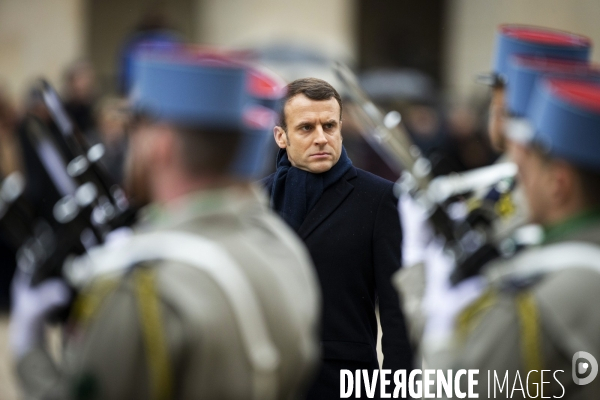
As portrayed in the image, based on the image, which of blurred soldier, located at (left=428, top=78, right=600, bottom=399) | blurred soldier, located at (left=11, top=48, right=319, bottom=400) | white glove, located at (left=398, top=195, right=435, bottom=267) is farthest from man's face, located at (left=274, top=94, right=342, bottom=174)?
blurred soldier, located at (left=428, top=78, right=600, bottom=399)

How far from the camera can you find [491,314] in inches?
106

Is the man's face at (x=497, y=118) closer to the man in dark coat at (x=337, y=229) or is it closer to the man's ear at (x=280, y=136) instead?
the man in dark coat at (x=337, y=229)

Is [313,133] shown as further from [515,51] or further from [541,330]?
[541,330]

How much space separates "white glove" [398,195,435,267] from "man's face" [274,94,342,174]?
1.30 feet

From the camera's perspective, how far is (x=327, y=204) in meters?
4.33

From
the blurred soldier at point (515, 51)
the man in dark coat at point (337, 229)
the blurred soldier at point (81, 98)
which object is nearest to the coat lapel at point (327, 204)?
the man in dark coat at point (337, 229)

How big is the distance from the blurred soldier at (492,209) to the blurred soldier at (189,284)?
370mm

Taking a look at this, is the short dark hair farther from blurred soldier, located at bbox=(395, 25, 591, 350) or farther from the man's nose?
blurred soldier, located at bbox=(395, 25, 591, 350)

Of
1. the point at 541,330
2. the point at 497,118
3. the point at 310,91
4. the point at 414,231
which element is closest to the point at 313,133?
the point at 310,91

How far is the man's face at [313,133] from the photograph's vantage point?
4.25m

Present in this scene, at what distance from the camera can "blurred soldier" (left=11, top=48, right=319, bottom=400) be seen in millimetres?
2510

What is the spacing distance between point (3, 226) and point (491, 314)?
1.87 meters

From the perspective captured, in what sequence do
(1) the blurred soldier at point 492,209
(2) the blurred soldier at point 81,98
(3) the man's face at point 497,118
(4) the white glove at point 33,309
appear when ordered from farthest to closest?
(2) the blurred soldier at point 81,98, (3) the man's face at point 497,118, (1) the blurred soldier at point 492,209, (4) the white glove at point 33,309

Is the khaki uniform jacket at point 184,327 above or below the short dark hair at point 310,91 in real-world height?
above
